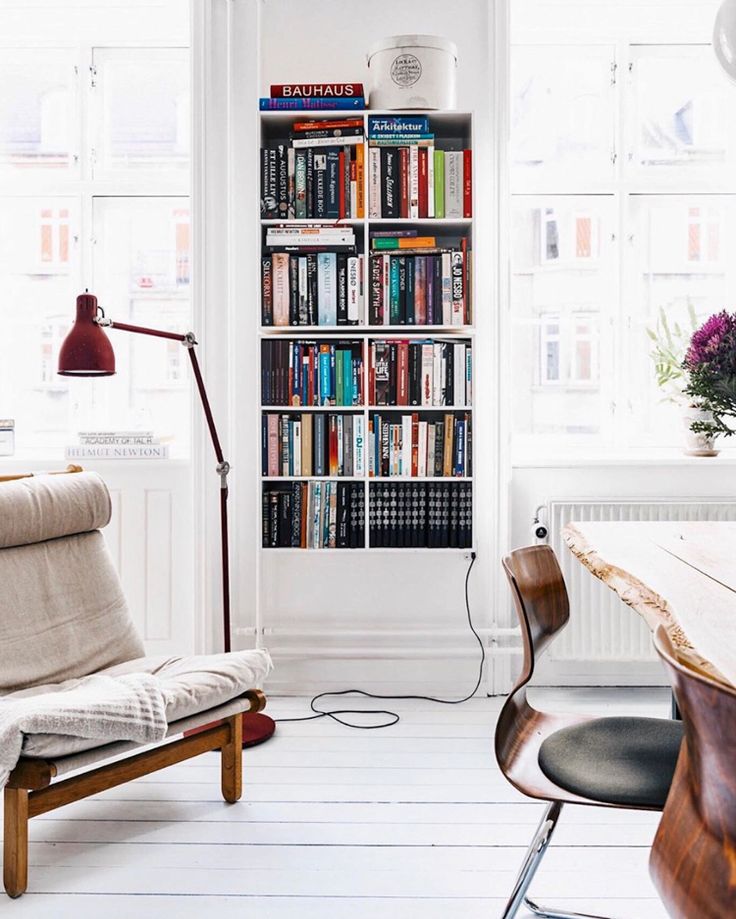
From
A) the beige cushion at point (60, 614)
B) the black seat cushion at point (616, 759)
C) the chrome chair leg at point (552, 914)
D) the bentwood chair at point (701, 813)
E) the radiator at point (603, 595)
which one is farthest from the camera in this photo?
the radiator at point (603, 595)

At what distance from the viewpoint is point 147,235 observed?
139 inches

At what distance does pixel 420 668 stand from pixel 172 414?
1.46m

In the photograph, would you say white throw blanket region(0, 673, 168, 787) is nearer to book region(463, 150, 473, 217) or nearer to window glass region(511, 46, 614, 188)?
book region(463, 150, 473, 217)

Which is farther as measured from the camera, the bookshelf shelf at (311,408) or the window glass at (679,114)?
the window glass at (679,114)

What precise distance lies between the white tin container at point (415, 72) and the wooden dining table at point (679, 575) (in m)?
1.66

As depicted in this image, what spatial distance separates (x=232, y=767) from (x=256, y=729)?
50cm

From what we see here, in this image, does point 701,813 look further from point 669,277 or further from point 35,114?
point 35,114

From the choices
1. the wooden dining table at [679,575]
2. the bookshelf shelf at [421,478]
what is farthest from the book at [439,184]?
the wooden dining table at [679,575]

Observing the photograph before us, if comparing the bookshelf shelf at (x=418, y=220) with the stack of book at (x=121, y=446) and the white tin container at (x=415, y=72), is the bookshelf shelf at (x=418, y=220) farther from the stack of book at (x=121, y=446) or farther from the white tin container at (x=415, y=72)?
the stack of book at (x=121, y=446)

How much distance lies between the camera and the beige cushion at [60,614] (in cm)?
225

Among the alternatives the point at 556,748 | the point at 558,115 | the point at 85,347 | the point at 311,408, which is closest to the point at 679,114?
the point at 558,115

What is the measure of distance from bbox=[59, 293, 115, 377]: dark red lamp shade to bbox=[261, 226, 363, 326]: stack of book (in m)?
0.69

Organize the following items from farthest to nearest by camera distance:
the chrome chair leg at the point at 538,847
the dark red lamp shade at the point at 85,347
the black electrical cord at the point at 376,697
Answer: the black electrical cord at the point at 376,697, the dark red lamp shade at the point at 85,347, the chrome chair leg at the point at 538,847

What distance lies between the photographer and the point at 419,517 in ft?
10.00
